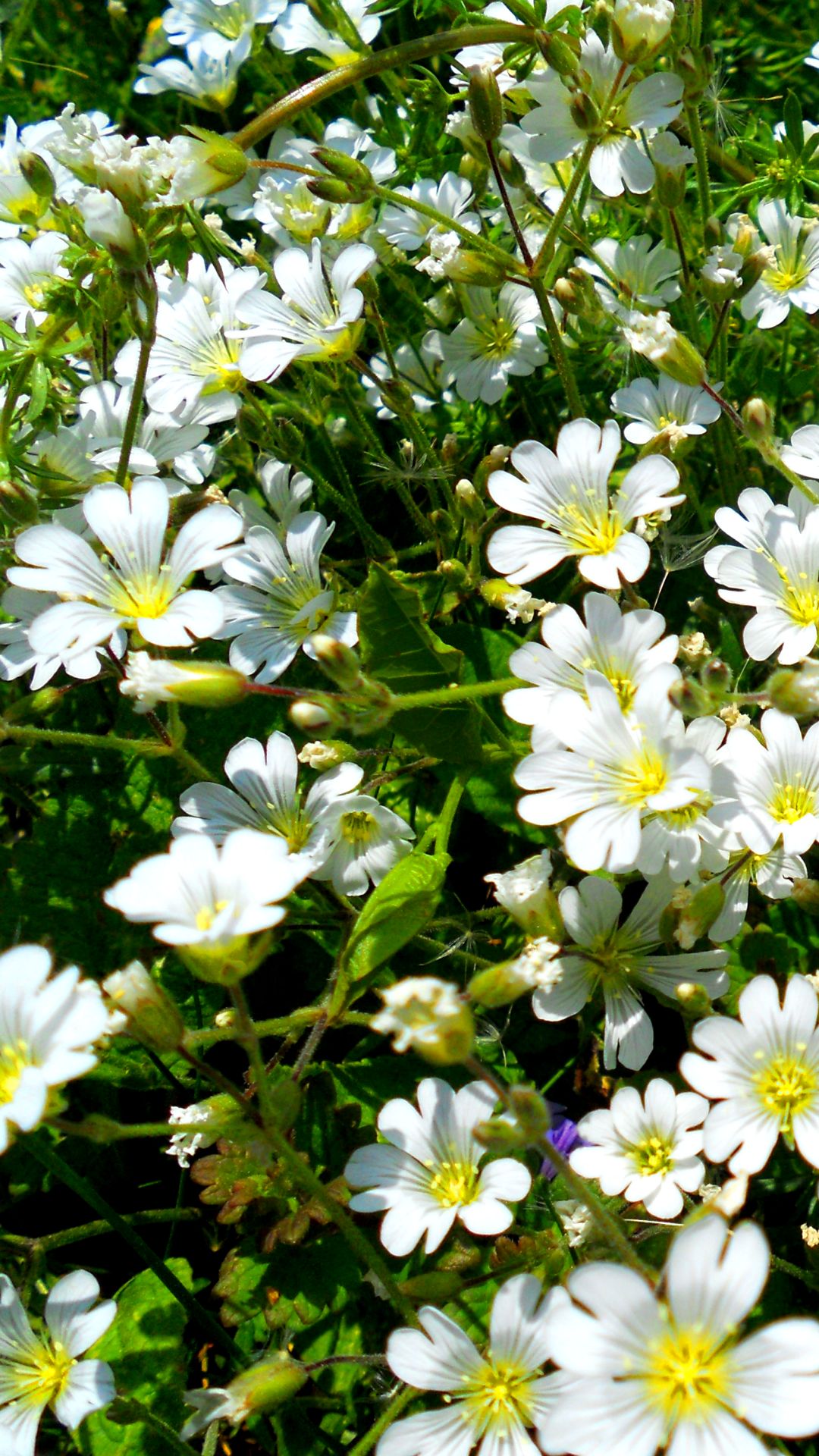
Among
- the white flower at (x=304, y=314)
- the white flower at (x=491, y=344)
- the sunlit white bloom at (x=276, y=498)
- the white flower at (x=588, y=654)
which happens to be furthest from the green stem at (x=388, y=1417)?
the white flower at (x=491, y=344)

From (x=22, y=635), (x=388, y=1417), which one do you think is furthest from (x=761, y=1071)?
(x=22, y=635)

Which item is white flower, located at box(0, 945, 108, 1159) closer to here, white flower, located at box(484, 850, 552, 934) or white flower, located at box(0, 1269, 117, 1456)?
white flower, located at box(0, 1269, 117, 1456)

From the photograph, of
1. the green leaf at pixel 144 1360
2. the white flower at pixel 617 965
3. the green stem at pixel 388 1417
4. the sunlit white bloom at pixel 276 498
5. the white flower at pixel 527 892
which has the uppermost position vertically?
the sunlit white bloom at pixel 276 498

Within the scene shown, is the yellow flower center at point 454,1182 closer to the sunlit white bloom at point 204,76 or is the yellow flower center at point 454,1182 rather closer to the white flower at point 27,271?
the white flower at point 27,271

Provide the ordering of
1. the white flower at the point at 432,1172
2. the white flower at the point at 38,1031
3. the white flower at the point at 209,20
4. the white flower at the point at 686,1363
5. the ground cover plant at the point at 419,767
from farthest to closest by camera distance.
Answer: the white flower at the point at 209,20
the white flower at the point at 432,1172
the ground cover plant at the point at 419,767
the white flower at the point at 38,1031
the white flower at the point at 686,1363

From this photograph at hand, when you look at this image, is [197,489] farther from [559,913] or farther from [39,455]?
[559,913]

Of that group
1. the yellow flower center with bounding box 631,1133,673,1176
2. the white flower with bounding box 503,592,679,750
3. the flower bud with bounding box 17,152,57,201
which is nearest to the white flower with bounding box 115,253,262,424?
the flower bud with bounding box 17,152,57,201
